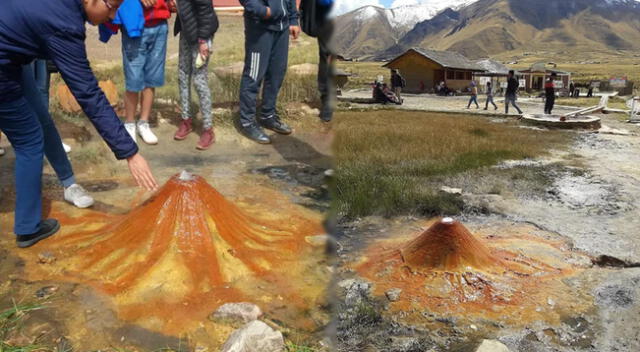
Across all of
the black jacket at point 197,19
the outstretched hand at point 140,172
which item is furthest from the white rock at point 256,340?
the black jacket at point 197,19

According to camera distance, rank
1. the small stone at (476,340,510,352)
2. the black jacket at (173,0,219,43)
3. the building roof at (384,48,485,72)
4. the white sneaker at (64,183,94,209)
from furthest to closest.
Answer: the building roof at (384,48,485,72) → the black jacket at (173,0,219,43) → the white sneaker at (64,183,94,209) → the small stone at (476,340,510,352)

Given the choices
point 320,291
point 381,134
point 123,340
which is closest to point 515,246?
point 320,291

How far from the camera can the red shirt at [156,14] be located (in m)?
4.88

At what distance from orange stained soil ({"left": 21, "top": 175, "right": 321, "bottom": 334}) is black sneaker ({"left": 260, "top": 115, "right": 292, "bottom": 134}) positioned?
2.94m

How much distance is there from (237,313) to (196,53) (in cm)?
368

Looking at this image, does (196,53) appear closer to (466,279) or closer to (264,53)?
(264,53)

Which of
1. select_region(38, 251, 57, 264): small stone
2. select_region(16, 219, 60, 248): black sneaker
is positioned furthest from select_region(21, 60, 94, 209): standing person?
select_region(38, 251, 57, 264): small stone

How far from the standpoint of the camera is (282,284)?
259 centimetres

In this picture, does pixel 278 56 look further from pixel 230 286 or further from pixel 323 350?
pixel 323 350

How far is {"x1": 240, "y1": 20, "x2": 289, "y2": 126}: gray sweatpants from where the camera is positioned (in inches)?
200

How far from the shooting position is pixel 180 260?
255 centimetres

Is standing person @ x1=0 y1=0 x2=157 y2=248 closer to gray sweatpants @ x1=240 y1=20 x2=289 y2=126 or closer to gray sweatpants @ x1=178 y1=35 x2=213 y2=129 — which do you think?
gray sweatpants @ x1=178 y1=35 x2=213 y2=129

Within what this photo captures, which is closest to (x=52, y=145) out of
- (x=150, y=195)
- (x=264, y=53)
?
(x=150, y=195)

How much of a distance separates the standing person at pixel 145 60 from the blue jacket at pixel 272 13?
2.98ft
